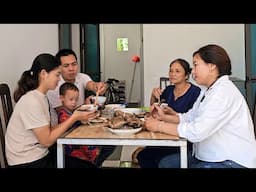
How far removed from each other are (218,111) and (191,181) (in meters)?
0.54

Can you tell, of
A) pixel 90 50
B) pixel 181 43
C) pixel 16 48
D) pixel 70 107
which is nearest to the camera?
pixel 70 107

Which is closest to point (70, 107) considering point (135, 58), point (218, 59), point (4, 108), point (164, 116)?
point (4, 108)

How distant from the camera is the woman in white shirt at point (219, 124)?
1.59m

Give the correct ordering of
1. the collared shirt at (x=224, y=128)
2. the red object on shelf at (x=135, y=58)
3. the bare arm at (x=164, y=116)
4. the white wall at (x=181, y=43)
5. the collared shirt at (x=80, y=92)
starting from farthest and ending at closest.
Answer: the red object on shelf at (x=135, y=58), the white wall at (x=181, y=43), the collared shirt at (x=80, y=92), the bare arm at (x=164, y=116), the collared shirt at (x=224, y=128)

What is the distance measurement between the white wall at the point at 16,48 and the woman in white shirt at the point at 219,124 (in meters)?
1.18

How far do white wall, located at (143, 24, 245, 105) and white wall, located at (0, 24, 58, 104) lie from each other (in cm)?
148

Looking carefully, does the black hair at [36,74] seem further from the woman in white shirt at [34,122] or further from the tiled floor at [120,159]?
the tiled floor at [120,159]

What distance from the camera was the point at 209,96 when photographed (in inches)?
64.1

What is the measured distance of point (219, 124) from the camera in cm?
159

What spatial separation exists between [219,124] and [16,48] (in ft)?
5.26

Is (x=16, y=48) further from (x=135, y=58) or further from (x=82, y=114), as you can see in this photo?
(x=135, y=58)

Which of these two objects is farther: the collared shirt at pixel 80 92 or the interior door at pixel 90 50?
the interior door at pixel 90 50

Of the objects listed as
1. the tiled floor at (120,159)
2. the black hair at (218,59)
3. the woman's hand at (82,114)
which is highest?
the black hair at (218,59)

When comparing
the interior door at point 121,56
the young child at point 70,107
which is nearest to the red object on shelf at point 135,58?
the interior door at point 121,56
